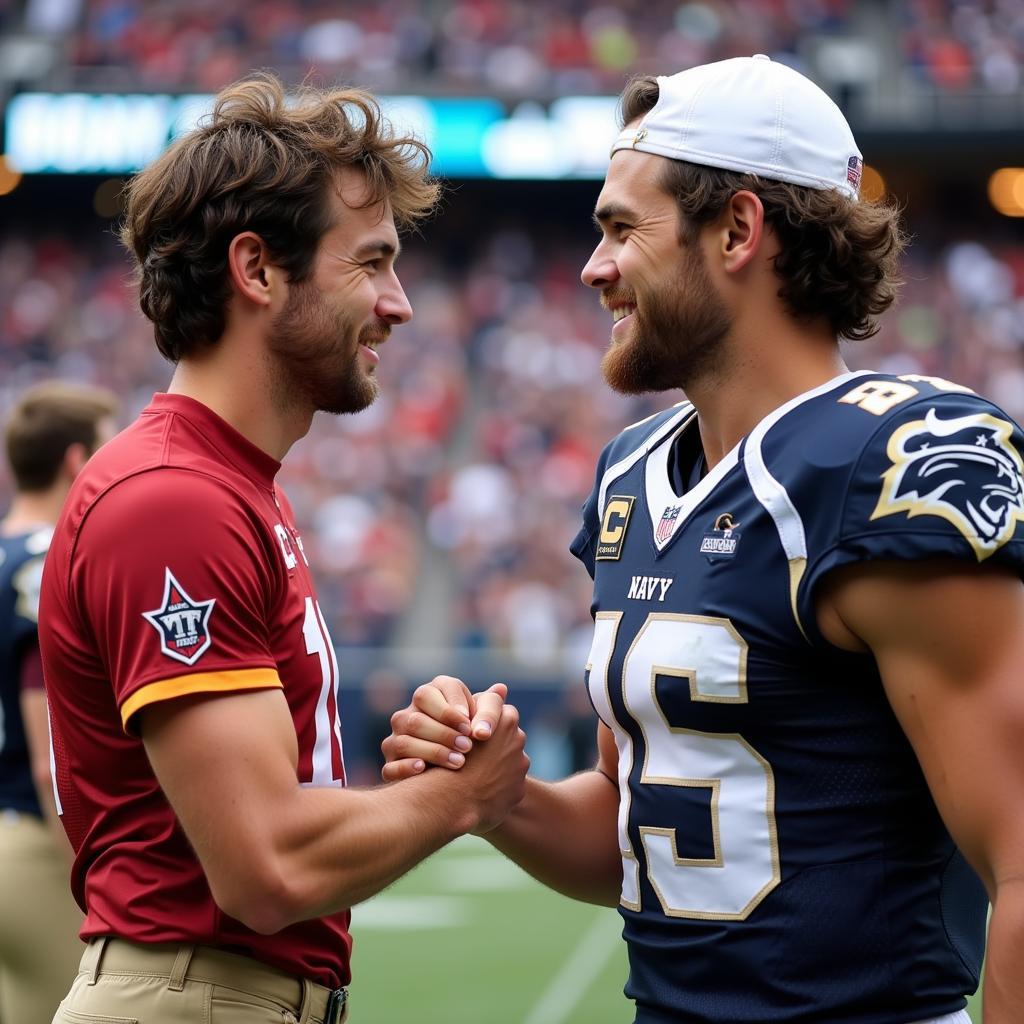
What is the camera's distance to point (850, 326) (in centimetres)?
262

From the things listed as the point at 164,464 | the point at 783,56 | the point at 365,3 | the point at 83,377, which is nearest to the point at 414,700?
the point at 164,464

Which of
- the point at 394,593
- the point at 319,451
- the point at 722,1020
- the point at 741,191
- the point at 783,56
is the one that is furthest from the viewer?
the point at 783,56

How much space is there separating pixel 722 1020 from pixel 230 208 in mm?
1605

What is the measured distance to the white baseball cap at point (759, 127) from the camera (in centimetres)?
251

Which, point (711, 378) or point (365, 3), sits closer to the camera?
point (711, 378)

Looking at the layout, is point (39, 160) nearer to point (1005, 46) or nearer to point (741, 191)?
point (1005, 46)

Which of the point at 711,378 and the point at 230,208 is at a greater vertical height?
the point at 230,208

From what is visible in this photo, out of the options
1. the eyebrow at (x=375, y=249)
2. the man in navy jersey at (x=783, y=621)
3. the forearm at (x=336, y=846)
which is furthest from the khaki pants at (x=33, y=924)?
the eyebrow at (x=375, y=249)

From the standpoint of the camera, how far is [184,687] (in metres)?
2.15

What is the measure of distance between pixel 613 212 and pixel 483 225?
17.5 metres

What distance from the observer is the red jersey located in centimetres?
219

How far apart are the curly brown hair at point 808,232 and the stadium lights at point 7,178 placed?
18523 mm

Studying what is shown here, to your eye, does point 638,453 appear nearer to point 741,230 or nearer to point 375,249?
point 741,230

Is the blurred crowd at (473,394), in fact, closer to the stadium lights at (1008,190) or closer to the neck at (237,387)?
the stadium lights at (1008,190)
